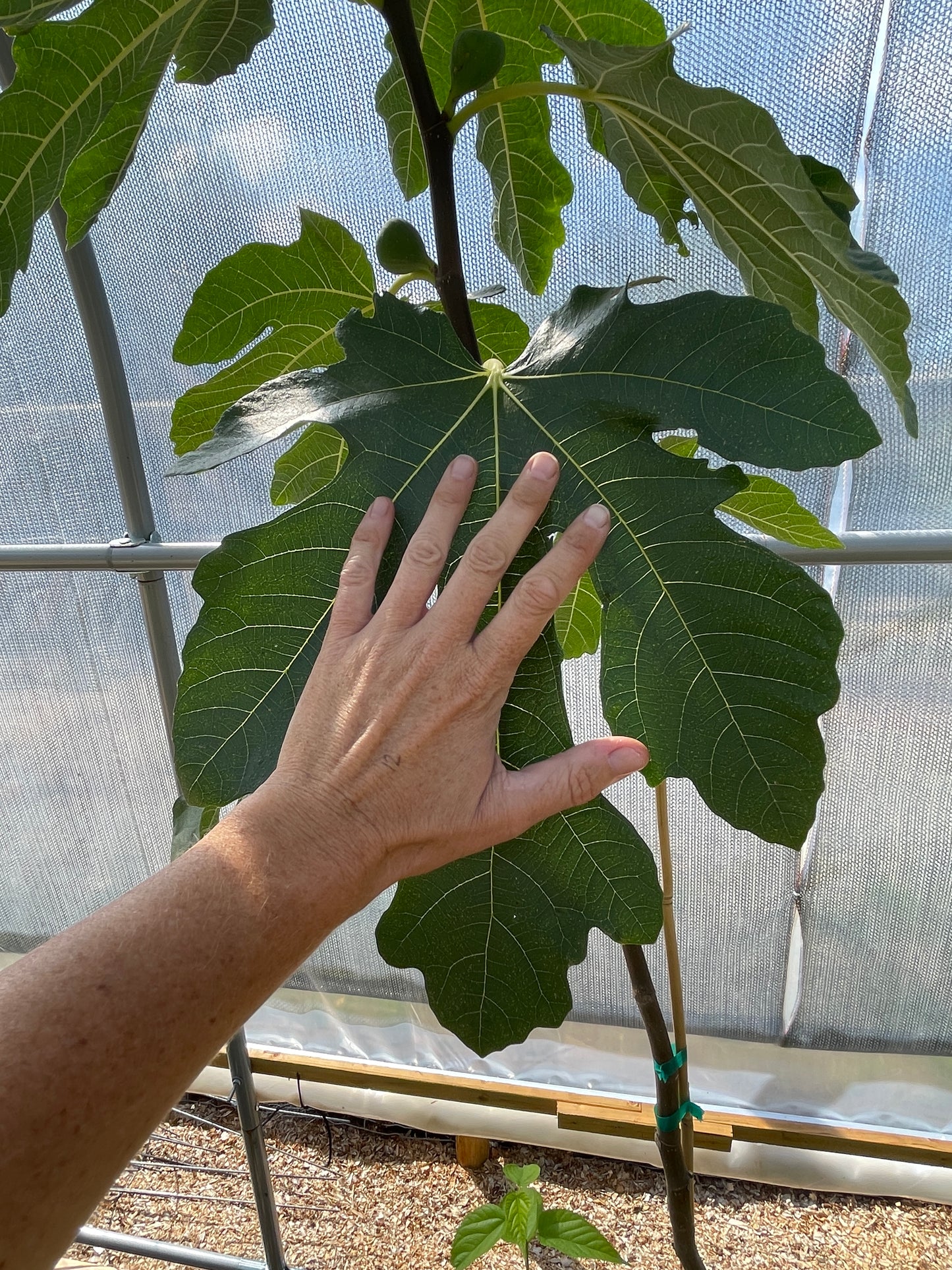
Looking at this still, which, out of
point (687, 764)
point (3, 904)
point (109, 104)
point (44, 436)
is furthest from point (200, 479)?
point (3, 904)

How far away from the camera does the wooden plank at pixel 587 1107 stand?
172 cm

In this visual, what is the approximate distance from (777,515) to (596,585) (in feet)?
1.08

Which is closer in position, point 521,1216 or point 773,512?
point 773,512

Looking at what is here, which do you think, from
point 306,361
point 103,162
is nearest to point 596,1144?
point 306,361

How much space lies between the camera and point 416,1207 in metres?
1.89

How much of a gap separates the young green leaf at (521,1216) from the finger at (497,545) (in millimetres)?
1164

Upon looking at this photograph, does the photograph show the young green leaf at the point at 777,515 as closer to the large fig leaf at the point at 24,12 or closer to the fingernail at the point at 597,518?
the fingernail at the point at 597,518

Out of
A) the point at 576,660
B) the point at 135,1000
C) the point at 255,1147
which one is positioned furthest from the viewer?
the point at 255,1147

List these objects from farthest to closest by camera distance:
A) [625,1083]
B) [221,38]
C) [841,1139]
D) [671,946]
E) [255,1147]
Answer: [625,1083], [841,1139], [255,1147], [671,946], [221,38]

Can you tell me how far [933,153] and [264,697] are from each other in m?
1.06

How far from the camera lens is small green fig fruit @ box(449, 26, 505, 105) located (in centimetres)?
61

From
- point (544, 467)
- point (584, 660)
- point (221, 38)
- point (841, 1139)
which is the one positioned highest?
point (221, 38)

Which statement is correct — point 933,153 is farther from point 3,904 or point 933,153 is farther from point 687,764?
point 3,904

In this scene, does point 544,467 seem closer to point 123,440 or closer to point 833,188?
point 833,188
